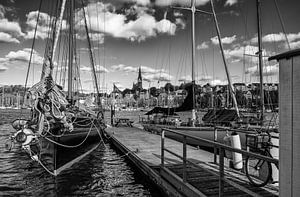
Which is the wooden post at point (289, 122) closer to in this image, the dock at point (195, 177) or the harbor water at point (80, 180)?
the dock at point (195, 177)

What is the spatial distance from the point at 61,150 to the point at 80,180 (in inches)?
56.7

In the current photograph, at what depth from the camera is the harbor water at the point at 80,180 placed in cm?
868

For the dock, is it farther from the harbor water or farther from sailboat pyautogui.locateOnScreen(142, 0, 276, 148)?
sailboat pyautogui.locateOnScreen(142, 0, 276, 148)

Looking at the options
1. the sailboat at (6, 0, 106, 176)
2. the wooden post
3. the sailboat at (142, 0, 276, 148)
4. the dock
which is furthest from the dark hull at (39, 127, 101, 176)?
the wooden post

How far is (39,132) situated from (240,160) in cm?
723

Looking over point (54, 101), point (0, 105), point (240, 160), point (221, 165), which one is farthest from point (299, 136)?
point (0, 105)

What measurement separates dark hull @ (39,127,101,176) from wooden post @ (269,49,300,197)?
27.0ft

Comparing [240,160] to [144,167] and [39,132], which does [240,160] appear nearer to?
[144,167]

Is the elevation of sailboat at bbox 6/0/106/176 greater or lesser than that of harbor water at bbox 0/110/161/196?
greater

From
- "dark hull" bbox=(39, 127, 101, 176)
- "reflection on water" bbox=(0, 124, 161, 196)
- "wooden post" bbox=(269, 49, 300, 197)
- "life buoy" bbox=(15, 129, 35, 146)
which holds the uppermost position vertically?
"wooden post" bbox=(269, 49, 300, 197)

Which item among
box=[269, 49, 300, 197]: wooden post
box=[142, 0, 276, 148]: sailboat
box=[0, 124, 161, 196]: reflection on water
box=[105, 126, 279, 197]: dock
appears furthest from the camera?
box=[142, 0, 276, 148]: sailboat

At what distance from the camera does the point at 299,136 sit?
317 cm

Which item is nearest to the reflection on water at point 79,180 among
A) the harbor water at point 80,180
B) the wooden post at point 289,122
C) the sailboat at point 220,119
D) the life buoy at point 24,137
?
the harbor water at point 80,180

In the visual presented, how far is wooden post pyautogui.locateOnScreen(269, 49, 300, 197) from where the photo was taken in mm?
3205
